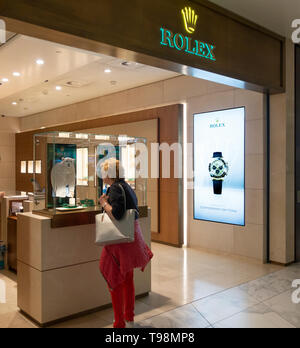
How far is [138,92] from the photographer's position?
7820 mm

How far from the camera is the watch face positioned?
629 centimetres

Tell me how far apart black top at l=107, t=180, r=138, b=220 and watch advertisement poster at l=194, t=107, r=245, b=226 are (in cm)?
323

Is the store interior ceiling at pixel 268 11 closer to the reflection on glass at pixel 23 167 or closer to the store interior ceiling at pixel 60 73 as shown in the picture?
the store interior ceiling at pixel 60 73

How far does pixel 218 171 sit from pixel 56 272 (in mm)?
3694

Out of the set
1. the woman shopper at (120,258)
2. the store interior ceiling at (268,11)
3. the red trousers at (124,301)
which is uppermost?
the store interior ceiling at (268,11)

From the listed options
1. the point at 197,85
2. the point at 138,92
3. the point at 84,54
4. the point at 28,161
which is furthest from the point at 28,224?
the point at 28,161

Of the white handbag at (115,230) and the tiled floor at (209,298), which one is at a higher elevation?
the white handbag at (115,230)

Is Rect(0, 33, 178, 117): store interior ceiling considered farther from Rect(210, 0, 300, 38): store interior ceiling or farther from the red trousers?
the red trousers

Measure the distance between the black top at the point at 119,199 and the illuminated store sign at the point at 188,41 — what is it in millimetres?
1537

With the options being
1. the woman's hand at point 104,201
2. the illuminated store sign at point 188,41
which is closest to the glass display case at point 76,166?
the woman's hand at point 104,201

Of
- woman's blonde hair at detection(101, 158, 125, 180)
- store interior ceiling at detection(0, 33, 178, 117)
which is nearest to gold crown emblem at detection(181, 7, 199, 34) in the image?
woman's blonde hair at detection(101, 158, 125, 180)

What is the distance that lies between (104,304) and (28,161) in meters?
9.63

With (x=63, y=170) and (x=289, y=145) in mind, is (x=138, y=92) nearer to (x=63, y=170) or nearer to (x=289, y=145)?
(x=289, y=145)

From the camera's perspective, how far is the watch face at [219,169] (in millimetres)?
6289
